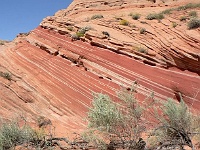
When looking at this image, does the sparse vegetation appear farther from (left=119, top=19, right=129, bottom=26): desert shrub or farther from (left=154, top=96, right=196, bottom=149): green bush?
(left=154, top=96, right=196, bottom=149): green bush

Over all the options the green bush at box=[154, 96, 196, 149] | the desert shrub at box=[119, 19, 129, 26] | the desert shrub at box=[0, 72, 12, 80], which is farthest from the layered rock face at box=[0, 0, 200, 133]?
the green bush at box=[154, 96, 196, 149]

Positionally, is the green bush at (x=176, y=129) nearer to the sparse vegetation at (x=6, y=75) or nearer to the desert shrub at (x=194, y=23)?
the desert shrub at (x=194, y=23)

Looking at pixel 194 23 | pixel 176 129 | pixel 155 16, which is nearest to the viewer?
pixel 176 129

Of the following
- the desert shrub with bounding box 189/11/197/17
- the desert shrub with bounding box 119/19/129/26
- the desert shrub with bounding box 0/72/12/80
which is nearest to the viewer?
the desert shrub with bounding box 0/72/12/80

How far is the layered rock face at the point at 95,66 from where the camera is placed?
12.1 metres

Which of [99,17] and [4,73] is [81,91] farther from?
[99,17]

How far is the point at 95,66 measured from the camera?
1388 cm

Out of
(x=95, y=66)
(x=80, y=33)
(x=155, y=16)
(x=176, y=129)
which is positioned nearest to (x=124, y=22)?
(x=155, y=16)

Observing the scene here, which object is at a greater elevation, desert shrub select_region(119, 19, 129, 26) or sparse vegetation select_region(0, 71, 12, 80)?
desert shrub select_region(119, 19, 129, 26)

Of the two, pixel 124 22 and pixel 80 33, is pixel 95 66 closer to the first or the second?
pixel 80 33

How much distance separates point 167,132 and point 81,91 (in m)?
5.61

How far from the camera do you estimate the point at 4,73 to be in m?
13.6

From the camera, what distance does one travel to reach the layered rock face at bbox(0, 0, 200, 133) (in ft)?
39.8

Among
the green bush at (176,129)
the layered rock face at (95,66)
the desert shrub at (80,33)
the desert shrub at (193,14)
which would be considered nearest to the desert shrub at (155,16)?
the layered rock face at (95,66)
